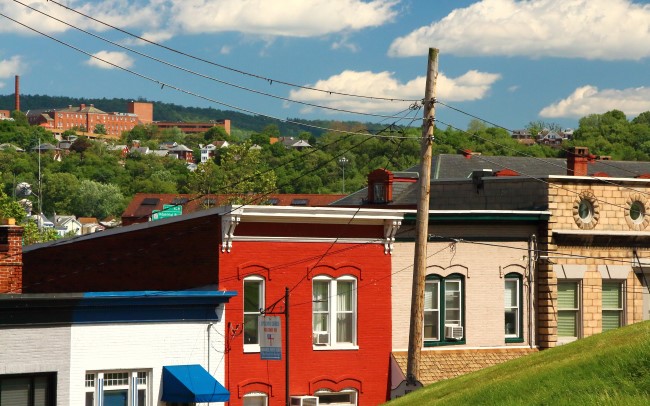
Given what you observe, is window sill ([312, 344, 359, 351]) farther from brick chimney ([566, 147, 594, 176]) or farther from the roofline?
brick chimney ([566, 147, 594, 176])

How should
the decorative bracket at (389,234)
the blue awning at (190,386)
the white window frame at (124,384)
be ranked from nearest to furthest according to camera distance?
1. the white window frame at (124,384)
2. the blue awning at (190,386)
3. the decorative bracket at (389,234)

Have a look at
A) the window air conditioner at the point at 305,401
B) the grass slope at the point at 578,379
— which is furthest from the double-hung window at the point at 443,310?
the grass slope at the point at 578,379

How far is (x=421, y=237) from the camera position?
28.5 m

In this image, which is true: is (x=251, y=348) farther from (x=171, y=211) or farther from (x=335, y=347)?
(x=171, y=211)

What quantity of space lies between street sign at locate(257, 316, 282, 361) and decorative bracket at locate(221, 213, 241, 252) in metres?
2.14

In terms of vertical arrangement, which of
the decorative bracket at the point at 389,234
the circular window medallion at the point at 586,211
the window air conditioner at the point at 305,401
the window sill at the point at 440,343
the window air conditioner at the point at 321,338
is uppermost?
the circular window medallion at the point at 586,211

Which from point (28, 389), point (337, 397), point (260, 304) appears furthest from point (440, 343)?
point (28, 389)

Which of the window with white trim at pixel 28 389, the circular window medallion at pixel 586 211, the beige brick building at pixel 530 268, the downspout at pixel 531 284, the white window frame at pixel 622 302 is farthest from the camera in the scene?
the white window frame at pixel 622 302

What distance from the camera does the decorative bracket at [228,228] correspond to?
105 ft

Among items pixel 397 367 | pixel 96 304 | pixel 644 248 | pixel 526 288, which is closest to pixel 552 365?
pixel 96 304

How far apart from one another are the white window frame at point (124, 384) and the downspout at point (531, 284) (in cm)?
1207

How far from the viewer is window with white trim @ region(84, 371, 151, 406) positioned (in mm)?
29578

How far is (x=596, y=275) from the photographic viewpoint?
3791cm

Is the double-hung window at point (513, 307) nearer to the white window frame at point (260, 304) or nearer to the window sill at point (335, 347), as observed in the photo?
the window sill at point (335, 347)
